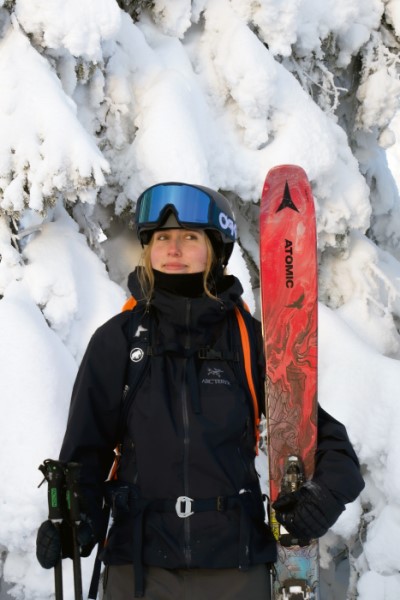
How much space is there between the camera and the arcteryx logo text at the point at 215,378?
2244mm

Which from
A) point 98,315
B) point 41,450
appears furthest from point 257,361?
point 98,315

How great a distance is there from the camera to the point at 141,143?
19.0ft

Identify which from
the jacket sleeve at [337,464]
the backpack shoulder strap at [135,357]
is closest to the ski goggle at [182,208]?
the backpack shoulder strap at [135,357]

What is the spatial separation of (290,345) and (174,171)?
3193 millimetres

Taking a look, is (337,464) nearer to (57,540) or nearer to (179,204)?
(57,540)

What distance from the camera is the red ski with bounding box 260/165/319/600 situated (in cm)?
254

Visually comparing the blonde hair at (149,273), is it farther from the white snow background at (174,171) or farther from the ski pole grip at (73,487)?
the white snow background at (174,171)

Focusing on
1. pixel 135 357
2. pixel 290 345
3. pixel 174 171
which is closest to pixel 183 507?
pixel 135 357

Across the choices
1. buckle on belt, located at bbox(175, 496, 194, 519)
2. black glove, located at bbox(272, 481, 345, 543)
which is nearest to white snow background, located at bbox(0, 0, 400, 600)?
buckle on belt, located at bbox(175, 496, 194, 519)

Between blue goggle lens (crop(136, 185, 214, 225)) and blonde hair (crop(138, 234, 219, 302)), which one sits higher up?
blue goggle lens (crop(136, 185, 214, 225))

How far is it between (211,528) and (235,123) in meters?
5.16

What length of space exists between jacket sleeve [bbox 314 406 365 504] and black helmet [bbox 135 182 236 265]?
729 mm

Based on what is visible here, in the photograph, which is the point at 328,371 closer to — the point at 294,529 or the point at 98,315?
the point at 98,315

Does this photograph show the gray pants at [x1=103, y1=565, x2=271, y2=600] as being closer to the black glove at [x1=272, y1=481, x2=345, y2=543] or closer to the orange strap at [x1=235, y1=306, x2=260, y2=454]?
the black glove at [x1=272, y1=481, x2=345, y2=543]
